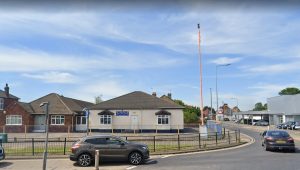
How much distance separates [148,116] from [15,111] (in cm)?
1885

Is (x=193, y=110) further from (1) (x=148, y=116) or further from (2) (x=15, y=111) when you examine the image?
(2) (x=15, y=111)

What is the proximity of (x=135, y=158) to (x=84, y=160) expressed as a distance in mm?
2465

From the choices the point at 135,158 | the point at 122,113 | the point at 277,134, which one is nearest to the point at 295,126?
the point at 122,113

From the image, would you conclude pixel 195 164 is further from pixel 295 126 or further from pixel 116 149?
pixel 295 126

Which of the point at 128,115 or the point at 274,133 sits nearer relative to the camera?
the point at 274,133

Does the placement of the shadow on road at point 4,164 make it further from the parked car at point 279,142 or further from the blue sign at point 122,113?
the blue sign at point 122,113

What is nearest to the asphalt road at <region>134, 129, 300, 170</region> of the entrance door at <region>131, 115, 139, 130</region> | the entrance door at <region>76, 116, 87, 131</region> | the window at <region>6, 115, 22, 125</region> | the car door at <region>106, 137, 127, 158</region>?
the car door at <region>106, 137, 127, 158</region>

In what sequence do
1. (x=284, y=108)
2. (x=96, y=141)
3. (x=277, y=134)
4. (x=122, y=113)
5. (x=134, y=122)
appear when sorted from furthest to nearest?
(x=284, y=108) < (x=122, y=113) < (x=134, y=122) < (x=277, y=134) < (x=96, y=141)

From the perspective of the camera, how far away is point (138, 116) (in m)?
45.9

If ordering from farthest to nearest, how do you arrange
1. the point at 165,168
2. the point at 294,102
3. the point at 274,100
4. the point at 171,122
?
the point at 274,100, the point at 294,102, the point at 171,122, the point at 165,168

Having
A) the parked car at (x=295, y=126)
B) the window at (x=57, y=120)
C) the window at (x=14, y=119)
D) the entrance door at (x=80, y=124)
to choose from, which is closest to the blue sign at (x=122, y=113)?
Result: the entrance door at (x=80, y=124)

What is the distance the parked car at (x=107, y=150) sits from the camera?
1598 cm

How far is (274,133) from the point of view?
71.4 ft

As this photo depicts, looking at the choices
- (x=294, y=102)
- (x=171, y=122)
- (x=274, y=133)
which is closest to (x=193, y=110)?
(x=294, y=102)
